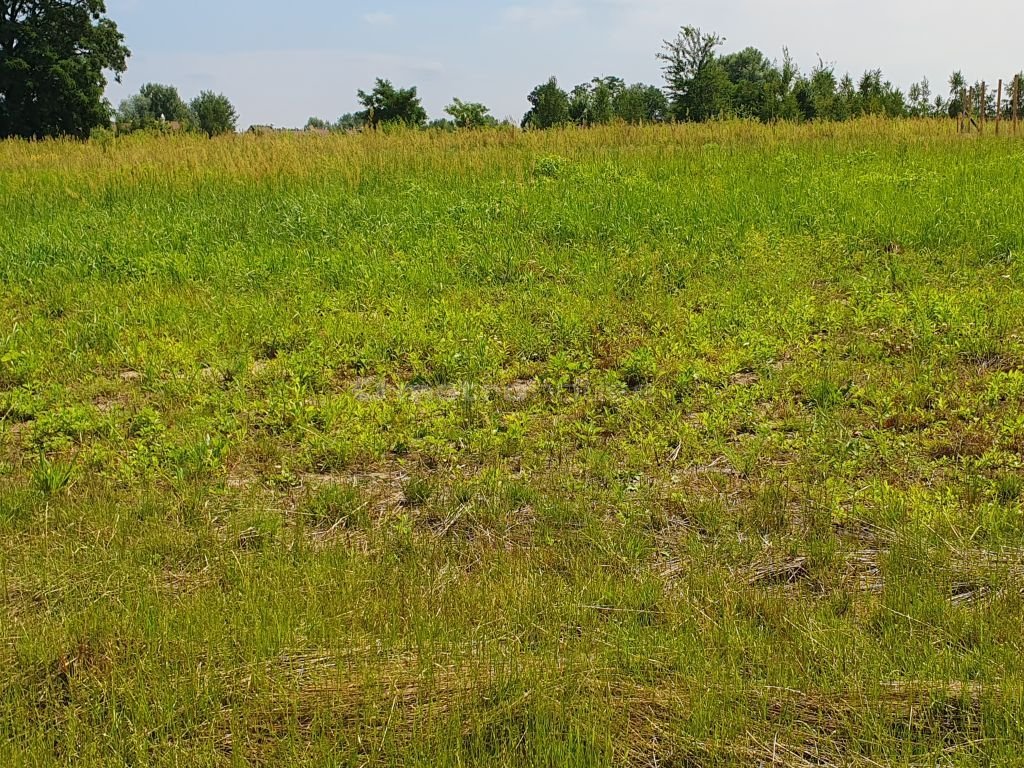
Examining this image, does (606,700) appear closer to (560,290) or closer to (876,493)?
(876,493)

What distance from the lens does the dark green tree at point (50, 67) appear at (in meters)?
45.8

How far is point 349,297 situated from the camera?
8.35 metres

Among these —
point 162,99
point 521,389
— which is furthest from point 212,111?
point 521,389

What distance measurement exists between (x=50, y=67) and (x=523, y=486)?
52.2m

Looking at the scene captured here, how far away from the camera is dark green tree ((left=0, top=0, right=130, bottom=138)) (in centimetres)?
4575

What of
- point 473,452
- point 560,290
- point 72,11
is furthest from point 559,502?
point 72,11

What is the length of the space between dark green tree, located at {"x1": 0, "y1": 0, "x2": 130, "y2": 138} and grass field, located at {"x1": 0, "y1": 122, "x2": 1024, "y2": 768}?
42.9 meters

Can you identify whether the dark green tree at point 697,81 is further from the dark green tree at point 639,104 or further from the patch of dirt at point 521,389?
the patch of dirt at point 521,389

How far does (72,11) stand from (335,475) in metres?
54.1

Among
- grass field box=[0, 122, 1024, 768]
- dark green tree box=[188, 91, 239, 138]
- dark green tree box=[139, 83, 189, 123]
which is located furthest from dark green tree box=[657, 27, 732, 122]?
dark green tree box=[139, 83, 189, 123]

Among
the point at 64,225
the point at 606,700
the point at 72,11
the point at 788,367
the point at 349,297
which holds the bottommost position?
the point at 606,700

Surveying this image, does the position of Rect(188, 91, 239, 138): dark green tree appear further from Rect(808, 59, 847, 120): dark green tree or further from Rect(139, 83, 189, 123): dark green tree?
Rect(808, 59, 847, 120): dark green tree

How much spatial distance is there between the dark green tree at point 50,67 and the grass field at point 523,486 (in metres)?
42.9

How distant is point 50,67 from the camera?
45719 mm
